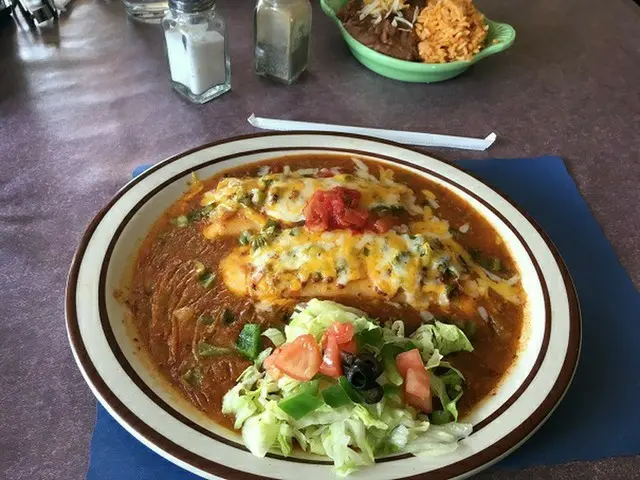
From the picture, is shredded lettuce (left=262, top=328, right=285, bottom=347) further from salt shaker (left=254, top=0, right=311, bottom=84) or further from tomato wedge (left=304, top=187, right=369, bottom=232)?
salt shaker (left=254, top=0, right=311, bottom=84)

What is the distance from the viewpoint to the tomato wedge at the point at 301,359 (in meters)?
1.21

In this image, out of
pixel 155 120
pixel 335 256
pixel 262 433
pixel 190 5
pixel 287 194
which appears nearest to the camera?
pixel 262 433

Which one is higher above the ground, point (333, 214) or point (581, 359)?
point (333, 214)

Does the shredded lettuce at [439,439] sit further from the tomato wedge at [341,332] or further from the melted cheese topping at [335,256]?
the melted cheese topping at [335,256]

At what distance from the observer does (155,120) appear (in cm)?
216

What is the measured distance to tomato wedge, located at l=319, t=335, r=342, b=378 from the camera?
1.21 metres

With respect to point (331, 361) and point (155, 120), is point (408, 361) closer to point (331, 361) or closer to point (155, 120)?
point (331, 361)

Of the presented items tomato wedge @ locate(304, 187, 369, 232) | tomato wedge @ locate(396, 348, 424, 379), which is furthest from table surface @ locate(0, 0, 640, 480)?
tomato wedge @ locate(304, 187, 369, 232)

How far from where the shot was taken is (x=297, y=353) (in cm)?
123

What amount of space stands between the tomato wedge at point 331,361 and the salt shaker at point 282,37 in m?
1.30

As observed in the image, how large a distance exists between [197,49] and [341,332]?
1221 millimetres

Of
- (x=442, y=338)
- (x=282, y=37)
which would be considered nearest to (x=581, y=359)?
(x=442, y=338)

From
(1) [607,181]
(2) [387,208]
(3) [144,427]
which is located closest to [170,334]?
(3) [144,427]

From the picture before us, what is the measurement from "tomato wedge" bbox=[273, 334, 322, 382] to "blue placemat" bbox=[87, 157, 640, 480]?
0.29 m
